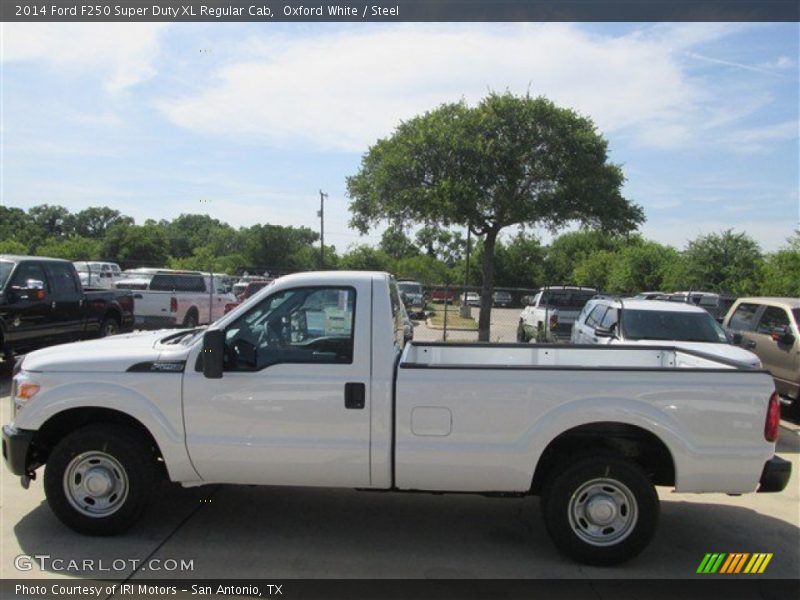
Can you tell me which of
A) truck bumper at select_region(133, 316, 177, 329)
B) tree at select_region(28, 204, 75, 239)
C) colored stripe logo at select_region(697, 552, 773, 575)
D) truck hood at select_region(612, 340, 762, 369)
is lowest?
colored stripe logo at select_region(697, 552, 773, 575)

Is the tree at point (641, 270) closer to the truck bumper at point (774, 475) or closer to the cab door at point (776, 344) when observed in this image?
the cab door at point (776, 344)

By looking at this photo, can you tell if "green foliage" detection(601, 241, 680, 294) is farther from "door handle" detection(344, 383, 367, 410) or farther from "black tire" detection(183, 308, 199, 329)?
"door handle" detection(344, 383, 367, 410)

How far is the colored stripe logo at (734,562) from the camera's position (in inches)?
183

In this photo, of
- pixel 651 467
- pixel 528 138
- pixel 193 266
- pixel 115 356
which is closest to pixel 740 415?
pixel 651 467

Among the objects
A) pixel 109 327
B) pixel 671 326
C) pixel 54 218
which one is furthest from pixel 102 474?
pixel 54 218

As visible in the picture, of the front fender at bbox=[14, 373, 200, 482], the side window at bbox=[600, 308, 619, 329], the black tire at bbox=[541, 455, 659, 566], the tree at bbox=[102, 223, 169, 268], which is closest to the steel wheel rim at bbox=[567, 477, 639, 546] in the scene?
the black tire at bbox=[541, 455, 659, 566]

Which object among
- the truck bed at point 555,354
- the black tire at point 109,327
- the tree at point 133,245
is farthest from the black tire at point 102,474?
the tree at point 133,245

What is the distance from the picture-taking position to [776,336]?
1006cm

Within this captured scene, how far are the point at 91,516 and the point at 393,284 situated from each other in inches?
111

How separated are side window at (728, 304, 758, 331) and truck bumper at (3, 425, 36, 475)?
35.3ft

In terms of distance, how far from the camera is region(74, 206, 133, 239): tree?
109562 millimetres

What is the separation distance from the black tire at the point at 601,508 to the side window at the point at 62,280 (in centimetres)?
1011

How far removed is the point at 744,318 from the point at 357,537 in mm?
9329

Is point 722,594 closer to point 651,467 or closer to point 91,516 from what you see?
point 651,467
